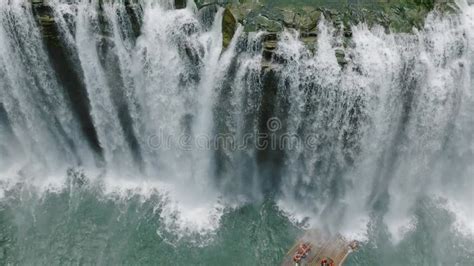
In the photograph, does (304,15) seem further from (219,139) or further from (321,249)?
(321,249)

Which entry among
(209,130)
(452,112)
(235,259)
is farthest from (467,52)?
(235,259)

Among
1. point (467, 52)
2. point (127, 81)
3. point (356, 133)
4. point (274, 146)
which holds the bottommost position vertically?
point (127, 81)

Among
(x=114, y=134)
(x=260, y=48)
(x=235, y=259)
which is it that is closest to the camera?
(x=260, y=48)

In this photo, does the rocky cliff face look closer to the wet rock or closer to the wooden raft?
the wet rock

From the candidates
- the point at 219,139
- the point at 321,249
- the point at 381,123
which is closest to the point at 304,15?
the point at 381,123

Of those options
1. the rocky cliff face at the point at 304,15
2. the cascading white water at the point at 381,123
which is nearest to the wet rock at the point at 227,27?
the rocky cliff face at the point at 304,15

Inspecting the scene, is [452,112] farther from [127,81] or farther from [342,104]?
[127,81]

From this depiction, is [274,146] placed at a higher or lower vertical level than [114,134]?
higher
